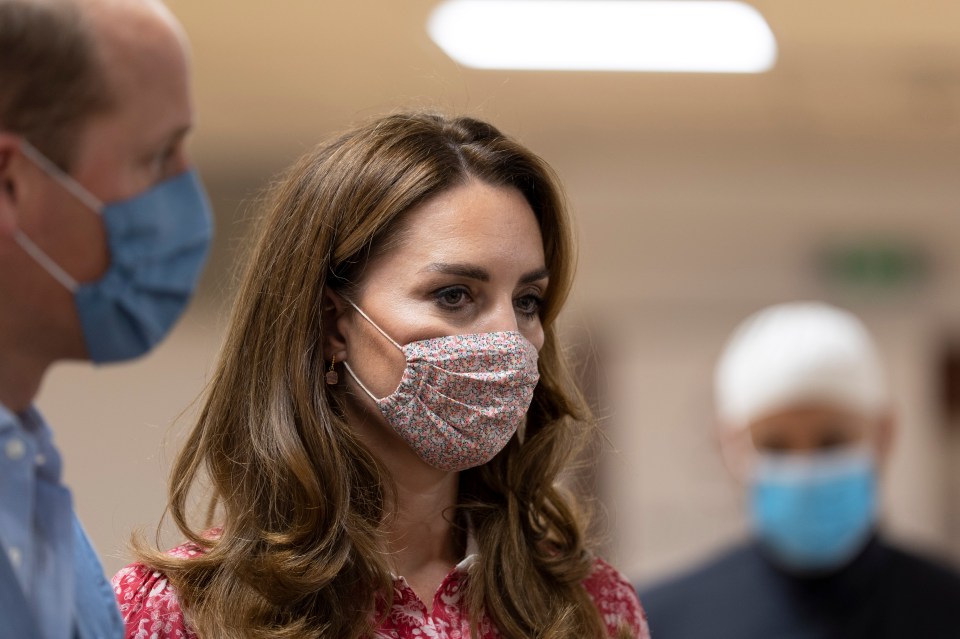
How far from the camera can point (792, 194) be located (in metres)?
6.84

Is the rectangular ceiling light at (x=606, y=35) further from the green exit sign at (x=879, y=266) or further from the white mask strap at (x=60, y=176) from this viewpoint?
the white mask strap at (x=60, y=176)

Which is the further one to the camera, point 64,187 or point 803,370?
point 803,370

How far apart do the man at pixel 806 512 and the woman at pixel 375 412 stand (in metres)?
1.65

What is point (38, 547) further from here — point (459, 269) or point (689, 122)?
point (689, 122)

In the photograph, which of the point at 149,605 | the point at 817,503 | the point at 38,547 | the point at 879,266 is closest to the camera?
the point at 38,547

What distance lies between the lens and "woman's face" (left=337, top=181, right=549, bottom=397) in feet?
5.96

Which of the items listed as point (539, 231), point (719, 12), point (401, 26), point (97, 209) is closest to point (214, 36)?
point (401, 26)

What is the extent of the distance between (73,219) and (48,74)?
144 mm

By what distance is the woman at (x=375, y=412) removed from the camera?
1.78 m

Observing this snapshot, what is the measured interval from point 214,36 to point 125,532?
3274 mm

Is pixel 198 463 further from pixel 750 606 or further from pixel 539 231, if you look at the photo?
pixel 750 606

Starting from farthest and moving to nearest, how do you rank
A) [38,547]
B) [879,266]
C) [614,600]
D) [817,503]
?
[879,266]
[817,503]
[614,600]
[38,547]

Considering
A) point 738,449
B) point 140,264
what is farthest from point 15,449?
point 738,449

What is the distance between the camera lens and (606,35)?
4.78m
